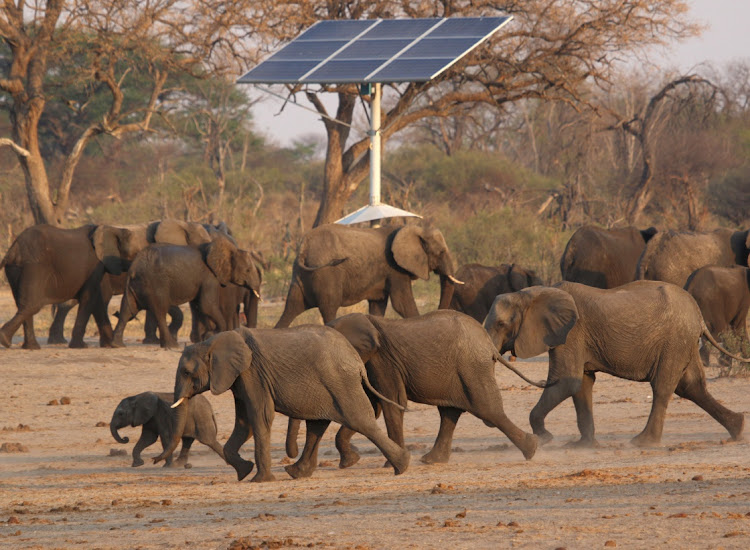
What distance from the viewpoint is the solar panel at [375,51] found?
2006cm

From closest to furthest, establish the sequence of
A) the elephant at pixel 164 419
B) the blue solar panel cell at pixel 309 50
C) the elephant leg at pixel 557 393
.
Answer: the elephant at pixel 164 419
the elephant leg at pixel 557 393
the blue solar panel cell at pixel 309 50

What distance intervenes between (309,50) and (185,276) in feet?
23.6

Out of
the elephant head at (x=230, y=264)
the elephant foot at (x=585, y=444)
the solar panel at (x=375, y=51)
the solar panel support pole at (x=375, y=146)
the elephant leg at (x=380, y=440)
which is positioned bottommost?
the elephant foot at (x=585, y=444)

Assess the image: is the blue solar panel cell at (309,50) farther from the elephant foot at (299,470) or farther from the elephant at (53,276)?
the elephant foot at (299,470)

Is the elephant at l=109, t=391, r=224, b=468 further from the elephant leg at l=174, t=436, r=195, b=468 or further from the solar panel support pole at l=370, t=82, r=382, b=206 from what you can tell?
the solar panel support pole at l=370, t=82, r=382, b=206

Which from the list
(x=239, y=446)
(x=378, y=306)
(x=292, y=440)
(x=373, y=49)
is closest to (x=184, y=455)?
(x=292, y=440)

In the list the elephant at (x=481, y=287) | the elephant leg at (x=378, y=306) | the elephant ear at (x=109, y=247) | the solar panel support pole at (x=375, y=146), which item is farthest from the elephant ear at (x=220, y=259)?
the solar panel support pole at (x=375, y=146)

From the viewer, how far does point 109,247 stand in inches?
650

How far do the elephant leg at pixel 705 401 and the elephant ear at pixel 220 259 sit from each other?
24.3ft

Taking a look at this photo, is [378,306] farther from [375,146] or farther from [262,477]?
[262,477]

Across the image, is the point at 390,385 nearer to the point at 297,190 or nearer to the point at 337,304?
the point at 337,304

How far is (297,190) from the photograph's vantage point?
4538 cm

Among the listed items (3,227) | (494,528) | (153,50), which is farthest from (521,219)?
(494,528)

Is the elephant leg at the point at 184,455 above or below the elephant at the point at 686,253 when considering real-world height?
below
